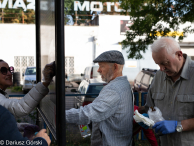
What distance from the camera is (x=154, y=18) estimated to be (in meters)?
8.74

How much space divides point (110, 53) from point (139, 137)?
4312 millimetres

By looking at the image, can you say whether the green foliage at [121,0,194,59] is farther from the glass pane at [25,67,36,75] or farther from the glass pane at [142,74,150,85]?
the glass pane at [25,67,36,75]

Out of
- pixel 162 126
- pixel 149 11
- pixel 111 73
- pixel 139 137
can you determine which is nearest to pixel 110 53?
pixel 111 73

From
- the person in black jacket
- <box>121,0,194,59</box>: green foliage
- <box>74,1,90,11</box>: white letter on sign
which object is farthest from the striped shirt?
<box>74,1,90,11</box>: white letter on sign

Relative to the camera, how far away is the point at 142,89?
10547mm

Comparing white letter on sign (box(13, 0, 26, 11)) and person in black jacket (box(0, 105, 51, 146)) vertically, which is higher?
white letter on sign (box(13, 0, 26, 11))

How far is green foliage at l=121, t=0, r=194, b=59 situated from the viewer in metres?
8.44

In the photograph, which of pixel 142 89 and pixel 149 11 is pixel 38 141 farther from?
pixel 142 89

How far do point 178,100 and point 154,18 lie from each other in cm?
698

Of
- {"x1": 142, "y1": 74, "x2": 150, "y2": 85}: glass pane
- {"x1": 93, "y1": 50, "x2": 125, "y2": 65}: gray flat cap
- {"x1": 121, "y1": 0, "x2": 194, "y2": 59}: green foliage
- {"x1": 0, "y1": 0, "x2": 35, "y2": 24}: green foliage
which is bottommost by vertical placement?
{"x1": 142, "y1": 74, "x2": 150, "y2": 85}: glass pane

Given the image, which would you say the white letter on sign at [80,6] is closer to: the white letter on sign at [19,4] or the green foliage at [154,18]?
the white letter on sign at [19,4]

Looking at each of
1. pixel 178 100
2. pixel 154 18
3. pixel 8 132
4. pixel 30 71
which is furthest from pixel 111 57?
pixel 30 71

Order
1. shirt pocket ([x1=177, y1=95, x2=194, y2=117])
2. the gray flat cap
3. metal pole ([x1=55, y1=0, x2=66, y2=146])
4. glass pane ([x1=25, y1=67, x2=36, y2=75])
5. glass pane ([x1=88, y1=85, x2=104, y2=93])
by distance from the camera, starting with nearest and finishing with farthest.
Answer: metal pole ([x1=55, y1=0, x2=66, y2=146]) → shirt pocket ([x1=177, y1=95, x2=194, y2=117]) → the gray flat cap → glass pane ([x1=88, y1=85, x2=104, y2=93]) → glass pane ([x1=25, y1=67, x2=36, y2=75])

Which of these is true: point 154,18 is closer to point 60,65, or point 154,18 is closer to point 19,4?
point 60,65
